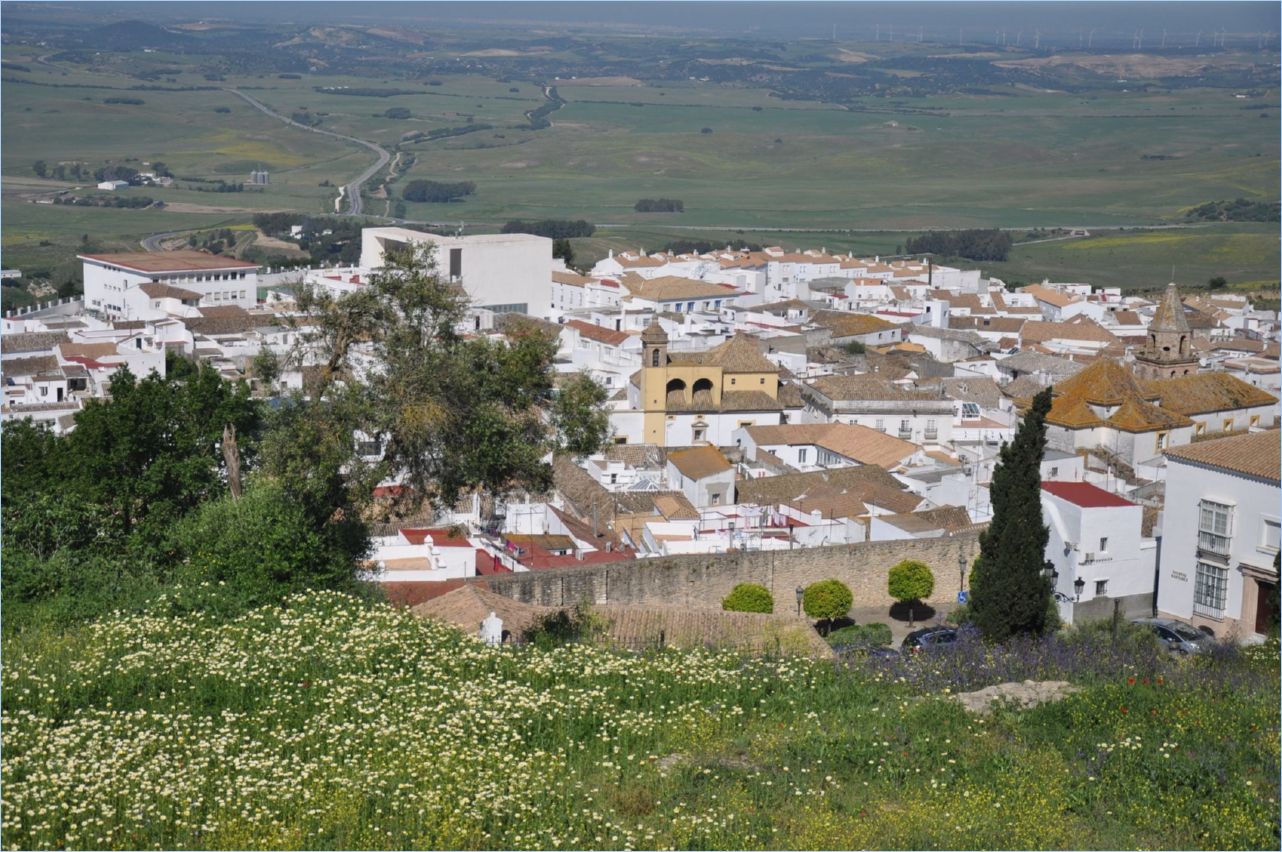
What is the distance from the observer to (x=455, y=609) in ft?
42.4

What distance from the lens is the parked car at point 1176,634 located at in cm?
1548

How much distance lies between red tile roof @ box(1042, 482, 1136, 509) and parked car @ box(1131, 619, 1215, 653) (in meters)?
1.40

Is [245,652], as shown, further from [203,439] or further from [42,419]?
[42,419]

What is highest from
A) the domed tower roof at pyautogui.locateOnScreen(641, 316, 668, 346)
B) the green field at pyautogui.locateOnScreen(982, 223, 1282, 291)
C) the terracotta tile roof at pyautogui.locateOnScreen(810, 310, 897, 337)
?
the domed tower roof at pyautogui.locateOnScreen(641, 316, 668, 346)

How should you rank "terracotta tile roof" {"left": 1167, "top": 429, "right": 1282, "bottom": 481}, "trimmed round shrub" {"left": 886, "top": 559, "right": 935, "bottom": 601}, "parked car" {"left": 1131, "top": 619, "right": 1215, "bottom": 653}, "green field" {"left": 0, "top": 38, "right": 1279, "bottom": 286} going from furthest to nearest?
"green field" {"left": 0, "top": 38, "right": 1279, "bottom": 286}, "trimmed round shrub" {"left": 886, "top": 559, "right": 935, "bottom": 601}, "terracotta tile roof" {"left": 1167, "top": 429, "right": 1282, "bottom": 481}, "parked car" {"left": 1131, "top": 619, "right": 1215, "bottom": 653}

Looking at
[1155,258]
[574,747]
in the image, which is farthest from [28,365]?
[1155,258]

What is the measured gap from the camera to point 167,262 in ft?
179

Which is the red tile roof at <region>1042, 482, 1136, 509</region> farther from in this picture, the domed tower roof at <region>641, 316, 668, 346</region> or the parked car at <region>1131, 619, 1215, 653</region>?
the domed tower roof at <region>641, 316, 668, 346</region>

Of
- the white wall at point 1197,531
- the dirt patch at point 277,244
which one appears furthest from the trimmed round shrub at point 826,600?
the dirt patch at point 277,244

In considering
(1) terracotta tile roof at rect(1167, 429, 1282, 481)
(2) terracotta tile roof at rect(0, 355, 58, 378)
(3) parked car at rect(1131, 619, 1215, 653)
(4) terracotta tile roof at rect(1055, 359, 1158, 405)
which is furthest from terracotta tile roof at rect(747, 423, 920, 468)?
(2) terracotta tile roof at rect(0, 355, 58, 378)

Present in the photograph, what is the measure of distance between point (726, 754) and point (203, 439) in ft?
27.4

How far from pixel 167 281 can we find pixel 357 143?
89.0 meters

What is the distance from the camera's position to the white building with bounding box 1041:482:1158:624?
17.9m

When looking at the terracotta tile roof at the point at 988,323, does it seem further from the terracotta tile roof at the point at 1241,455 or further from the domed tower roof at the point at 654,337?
the terracotta tile roof at the point at 1241,455
